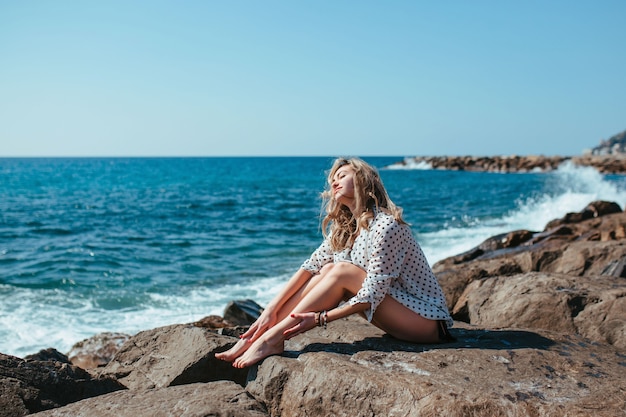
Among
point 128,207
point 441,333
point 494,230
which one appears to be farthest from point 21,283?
point 128,207

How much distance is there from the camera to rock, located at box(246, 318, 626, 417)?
2.97m

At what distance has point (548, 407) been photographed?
Answer: 2.89 meters

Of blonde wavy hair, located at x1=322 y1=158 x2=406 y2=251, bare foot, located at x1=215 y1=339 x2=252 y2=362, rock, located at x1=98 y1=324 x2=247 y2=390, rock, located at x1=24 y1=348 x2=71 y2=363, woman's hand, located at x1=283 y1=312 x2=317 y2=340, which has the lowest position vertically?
rock, located at x1=24 y1=348 x2=71 y2=363

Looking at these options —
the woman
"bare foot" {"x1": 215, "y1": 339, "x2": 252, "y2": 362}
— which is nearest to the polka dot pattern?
the woman

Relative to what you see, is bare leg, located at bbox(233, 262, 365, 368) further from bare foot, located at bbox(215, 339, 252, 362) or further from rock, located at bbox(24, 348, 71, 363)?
rock, located at bbox(24, 348, 71, 363)

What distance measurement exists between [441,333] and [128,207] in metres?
26.0

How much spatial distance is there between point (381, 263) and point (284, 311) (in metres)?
0.81

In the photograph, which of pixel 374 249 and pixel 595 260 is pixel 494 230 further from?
pixel 374 249

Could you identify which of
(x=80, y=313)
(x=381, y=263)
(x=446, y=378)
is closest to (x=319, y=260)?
(x=381, y=263)

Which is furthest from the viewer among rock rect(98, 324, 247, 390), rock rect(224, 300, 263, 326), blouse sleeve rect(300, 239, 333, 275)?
rock rect(224, 300, 263, 326)

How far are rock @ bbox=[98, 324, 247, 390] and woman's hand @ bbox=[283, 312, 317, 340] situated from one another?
55 centimetres

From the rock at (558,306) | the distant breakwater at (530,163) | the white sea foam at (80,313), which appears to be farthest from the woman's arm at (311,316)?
the distant breakwater at (530,163)

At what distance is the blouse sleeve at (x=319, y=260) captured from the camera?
4.30 meters

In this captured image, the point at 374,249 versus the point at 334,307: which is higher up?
the point at 374,249
